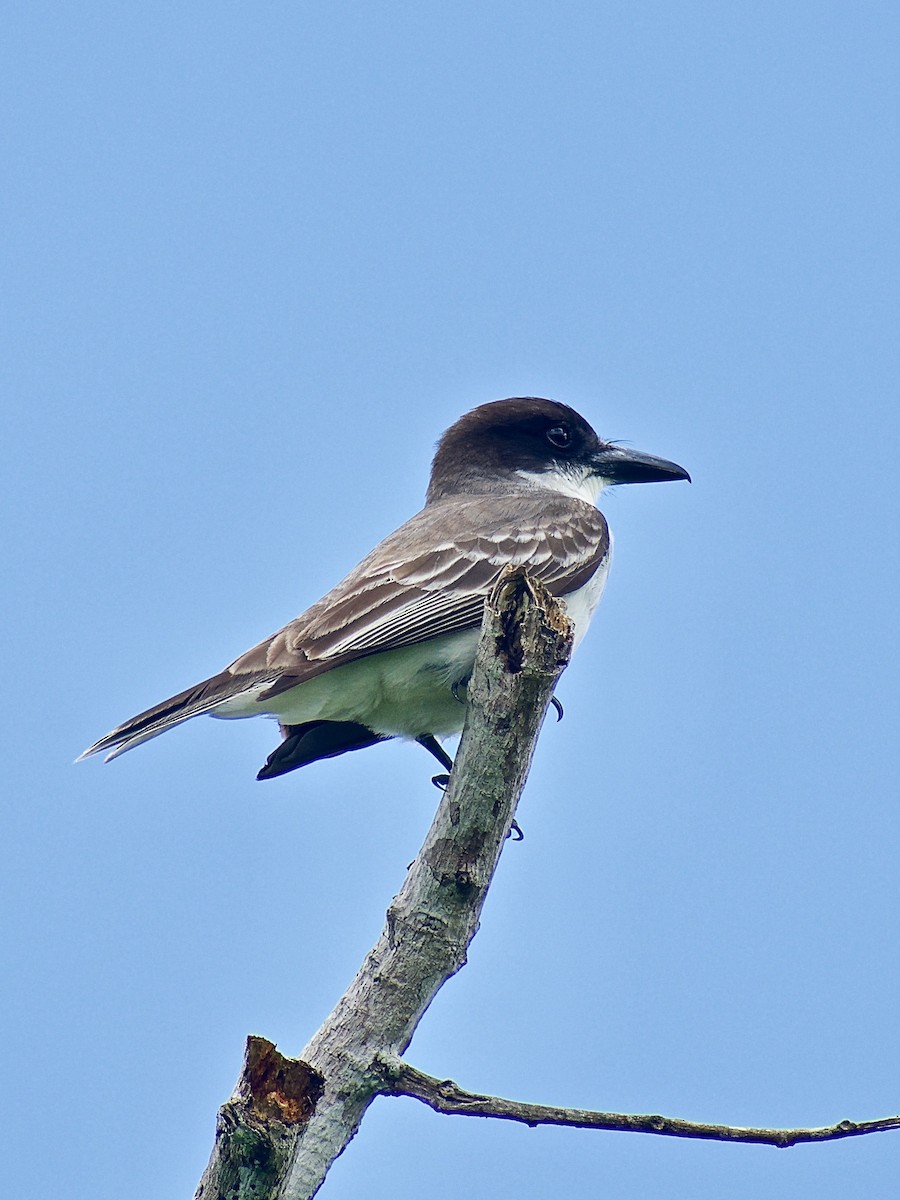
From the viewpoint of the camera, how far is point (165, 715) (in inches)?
289

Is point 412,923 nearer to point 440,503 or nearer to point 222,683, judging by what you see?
point 222,683

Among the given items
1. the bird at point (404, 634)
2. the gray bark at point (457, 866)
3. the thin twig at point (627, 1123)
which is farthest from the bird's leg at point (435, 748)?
the thin twig at point (627, 1123)

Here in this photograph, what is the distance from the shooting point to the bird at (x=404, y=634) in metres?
7.41

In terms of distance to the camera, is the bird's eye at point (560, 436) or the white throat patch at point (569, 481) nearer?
the white throat patch at point (569, 481)

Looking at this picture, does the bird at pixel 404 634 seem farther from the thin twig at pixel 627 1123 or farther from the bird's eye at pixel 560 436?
the thin twig at pixel 627 1123

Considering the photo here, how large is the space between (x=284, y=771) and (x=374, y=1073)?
11.5ft

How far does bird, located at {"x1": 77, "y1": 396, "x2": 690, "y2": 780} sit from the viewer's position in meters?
7.41

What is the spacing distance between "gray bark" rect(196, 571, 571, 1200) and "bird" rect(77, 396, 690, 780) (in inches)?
81.4

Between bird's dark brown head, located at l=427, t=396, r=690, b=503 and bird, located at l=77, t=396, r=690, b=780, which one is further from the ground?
bird's dark brown head, located at l=427, t=396, r=690, b=503

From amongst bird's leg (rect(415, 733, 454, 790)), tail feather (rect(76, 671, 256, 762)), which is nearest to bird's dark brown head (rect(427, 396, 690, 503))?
bird's leg (rect(415, 733, 454, 790))

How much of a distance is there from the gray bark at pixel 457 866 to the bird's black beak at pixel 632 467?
16.1 ft

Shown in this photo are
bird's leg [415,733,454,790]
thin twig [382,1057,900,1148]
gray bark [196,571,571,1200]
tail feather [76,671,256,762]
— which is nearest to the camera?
thin twig [382,1057,900,1148]

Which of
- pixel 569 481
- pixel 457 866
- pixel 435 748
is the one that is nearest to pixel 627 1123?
pixel 457 866

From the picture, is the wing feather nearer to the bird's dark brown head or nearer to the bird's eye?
the bird's dark brown head
